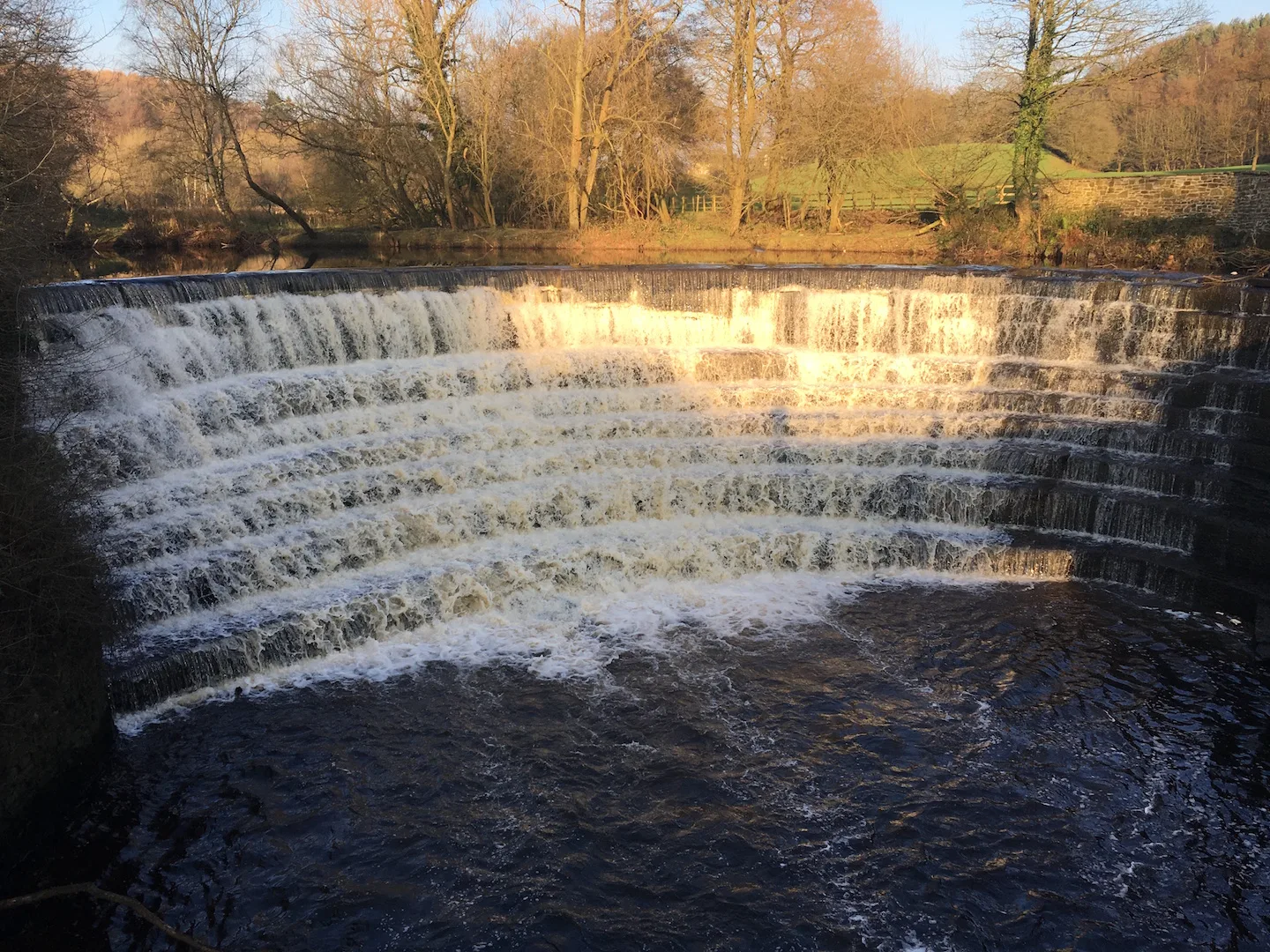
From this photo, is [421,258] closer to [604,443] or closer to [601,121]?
[601,121]

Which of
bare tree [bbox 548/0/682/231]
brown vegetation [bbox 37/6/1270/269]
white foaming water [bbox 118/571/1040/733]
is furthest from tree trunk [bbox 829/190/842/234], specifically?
white foaming water [bbox 118/571/1040/733]

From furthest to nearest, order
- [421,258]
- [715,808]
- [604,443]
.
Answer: [421,258] → [604,443] → [715,808]

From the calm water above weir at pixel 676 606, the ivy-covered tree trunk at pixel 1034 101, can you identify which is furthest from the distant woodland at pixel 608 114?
the calm water above weir at pixel 676 606

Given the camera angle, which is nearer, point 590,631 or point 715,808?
point 715,808

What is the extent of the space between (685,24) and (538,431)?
25224mm

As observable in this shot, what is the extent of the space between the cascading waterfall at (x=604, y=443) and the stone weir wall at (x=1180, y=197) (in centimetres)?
909

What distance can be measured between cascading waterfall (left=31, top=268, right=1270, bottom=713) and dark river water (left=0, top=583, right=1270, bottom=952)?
4.11ft

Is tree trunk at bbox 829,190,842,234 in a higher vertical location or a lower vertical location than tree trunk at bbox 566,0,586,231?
lower

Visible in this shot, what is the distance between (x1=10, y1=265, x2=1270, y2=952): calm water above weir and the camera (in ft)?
20.7

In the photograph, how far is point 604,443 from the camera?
13062mm

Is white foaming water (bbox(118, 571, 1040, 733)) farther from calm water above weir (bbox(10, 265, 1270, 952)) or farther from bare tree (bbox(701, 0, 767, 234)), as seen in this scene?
bare tree (bbox(701, 0, 767, 234))

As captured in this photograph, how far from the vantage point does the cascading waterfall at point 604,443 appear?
9.70m

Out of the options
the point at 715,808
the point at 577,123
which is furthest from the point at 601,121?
the point at 715,808

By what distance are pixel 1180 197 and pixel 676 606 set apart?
20.8 meters
